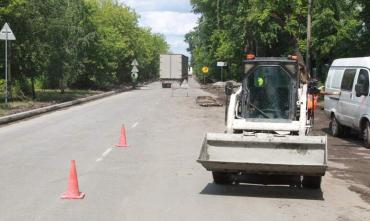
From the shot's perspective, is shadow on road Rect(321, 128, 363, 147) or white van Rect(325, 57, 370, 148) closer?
white van Rect(325, 57, 370, 148)

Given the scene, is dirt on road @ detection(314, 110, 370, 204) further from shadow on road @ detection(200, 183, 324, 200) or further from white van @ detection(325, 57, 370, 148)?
shadow on road @ detection(200, 183, 324, 200)

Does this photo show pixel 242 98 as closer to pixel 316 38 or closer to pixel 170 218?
pixel 170 218

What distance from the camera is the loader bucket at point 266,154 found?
8.73 meters

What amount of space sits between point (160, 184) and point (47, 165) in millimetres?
3073

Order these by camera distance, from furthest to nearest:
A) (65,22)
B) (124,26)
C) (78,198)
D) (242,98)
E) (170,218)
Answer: (124,26), (65,22), (242,98), (78,198), (170,218)

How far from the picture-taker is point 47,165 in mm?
11930

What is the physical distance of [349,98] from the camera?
16859 mm

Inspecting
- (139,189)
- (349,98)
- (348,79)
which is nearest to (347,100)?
(349,98)

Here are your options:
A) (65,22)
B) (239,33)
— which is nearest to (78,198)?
(65,22)

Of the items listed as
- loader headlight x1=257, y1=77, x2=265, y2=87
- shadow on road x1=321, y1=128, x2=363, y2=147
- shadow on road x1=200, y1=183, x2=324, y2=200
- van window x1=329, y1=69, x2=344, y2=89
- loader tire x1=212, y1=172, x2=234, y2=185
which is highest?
loader headlight x1=257, y1=77, x2=265, y2=87

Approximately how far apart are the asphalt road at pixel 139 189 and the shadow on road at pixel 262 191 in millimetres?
16

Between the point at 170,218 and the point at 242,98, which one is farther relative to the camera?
the point at 242,98

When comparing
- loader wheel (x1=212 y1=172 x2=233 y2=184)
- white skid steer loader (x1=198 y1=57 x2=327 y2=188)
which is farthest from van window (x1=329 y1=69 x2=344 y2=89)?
loader wheel (x1=212 y1=172 x2=233 y2=184)

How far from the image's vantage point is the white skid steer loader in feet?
28.8
